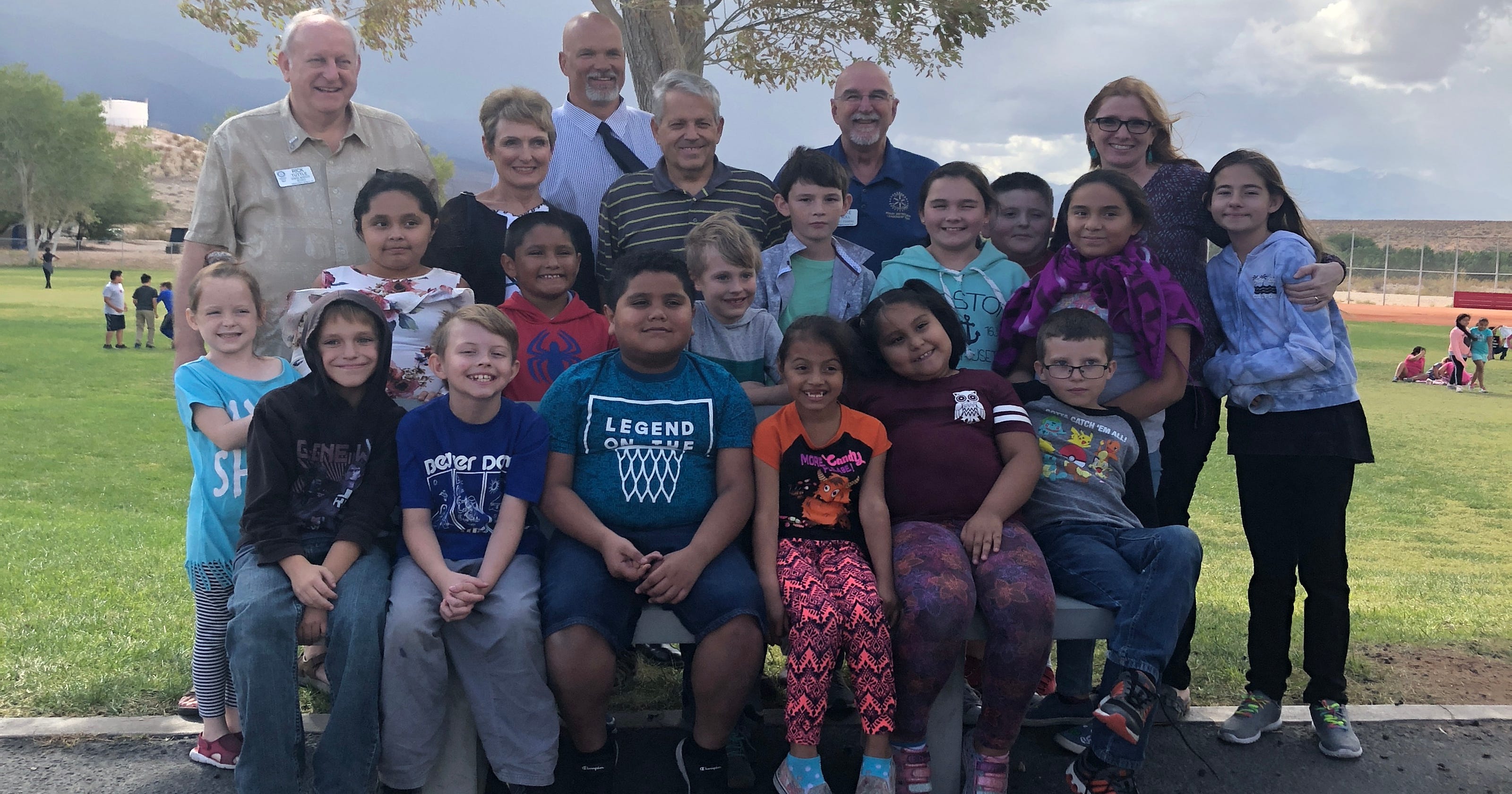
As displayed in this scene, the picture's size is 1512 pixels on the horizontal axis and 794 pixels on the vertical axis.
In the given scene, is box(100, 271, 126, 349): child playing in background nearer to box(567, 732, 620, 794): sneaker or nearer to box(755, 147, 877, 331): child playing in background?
box(755, 147, 877, 331): child playing in background

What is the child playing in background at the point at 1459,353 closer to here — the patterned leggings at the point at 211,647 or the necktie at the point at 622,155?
the necktie at the point at 622,155

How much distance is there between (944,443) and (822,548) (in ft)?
1.79

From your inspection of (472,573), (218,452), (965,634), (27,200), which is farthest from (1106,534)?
(27,200)

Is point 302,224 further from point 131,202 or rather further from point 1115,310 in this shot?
point 131,202

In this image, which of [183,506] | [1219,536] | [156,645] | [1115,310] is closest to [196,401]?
[156,645]

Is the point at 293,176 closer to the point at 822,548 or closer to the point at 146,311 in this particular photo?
the point at 822,548

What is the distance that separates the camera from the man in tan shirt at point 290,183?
13.0ft

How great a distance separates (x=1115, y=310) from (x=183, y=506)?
8.35 m

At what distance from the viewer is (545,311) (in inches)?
148

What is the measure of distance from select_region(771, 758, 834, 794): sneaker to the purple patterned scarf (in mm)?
1735

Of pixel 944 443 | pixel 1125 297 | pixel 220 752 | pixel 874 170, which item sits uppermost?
pixel 874 170

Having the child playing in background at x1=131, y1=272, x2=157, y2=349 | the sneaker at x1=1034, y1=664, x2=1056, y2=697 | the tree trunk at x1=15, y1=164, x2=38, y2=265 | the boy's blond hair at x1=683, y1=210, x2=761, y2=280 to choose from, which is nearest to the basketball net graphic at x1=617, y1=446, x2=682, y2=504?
the boy's blond hair at x1=683, y1=210, x2=761, y2=280

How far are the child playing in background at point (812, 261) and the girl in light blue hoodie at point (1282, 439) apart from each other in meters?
1.41

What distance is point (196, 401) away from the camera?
3223 millimetres
